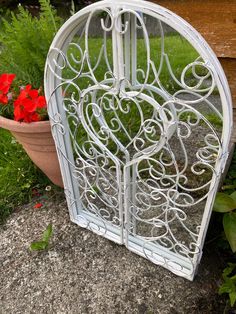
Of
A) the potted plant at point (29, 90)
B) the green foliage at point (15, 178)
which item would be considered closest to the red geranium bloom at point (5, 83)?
the potted plant at point (29, 90)

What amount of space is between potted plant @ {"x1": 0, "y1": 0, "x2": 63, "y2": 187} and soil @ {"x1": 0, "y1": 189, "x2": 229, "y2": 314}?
1.31ft

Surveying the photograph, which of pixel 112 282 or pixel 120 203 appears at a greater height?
pixel 120 203

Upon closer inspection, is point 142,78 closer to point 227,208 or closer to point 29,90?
point 29,90

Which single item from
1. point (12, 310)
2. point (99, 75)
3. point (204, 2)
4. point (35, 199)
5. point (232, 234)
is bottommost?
point (12, 310)

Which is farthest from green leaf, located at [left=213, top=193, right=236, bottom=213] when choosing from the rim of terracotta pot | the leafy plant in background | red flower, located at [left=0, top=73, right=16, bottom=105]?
red flower, located at [left=0, top=73, right=16, bottom=105]

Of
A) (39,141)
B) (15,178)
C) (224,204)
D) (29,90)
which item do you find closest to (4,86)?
(29,90)

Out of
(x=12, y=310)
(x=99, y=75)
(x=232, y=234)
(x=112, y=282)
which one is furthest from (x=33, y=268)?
(x=99, y=75)

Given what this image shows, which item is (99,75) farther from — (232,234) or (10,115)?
(232,234)

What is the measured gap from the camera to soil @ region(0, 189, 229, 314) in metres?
1.36

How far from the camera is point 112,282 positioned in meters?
1.44

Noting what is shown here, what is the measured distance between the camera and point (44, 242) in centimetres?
157

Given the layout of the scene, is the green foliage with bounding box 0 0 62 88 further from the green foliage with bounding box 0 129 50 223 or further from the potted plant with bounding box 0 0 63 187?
the green foliage with bounding box 0 129 50 223

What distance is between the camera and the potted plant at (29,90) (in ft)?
4.73

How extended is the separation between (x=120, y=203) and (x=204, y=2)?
2.78 ft
